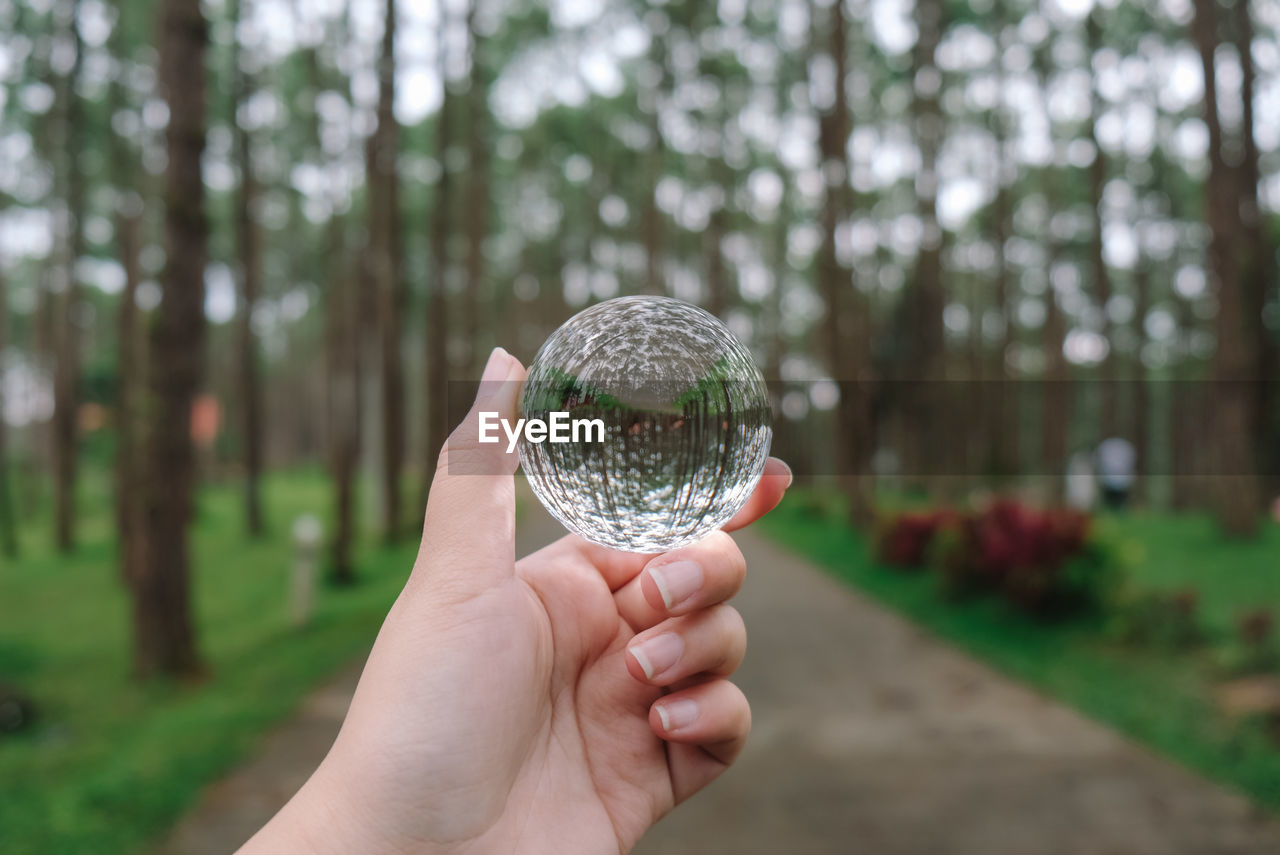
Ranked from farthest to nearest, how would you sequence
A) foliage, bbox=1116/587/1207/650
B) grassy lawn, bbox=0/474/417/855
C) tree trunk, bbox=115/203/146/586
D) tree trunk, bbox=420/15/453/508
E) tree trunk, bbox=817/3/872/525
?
tree trunk, bbox=420/15/453/508 → tree trunk, bbox=817/3/872/525 → tree trunk, bbox=115/203/146/586 → foliage, bbox=1116/587/1207/650 → grassy lawn, bbox=0/474/417/855

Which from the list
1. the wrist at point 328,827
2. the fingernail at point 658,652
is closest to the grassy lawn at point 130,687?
the wrist at point 328,827

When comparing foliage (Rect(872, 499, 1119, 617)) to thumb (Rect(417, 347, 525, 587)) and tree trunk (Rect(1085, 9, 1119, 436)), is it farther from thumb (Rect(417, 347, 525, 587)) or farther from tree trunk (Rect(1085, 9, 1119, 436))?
tree trunk (Rect(1085, 9, 1119, 436))

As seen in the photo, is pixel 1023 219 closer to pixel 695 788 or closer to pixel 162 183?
pixel 162 183

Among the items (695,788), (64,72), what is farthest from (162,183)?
(64,72)

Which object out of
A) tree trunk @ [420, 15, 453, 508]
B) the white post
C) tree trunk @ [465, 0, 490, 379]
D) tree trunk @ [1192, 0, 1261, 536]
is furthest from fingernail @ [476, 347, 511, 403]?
tree trunk @ [465, 0, 490, 379]

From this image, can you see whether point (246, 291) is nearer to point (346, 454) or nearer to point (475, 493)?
point (346, 454)

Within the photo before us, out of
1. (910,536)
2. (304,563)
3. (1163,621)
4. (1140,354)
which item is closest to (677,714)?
(1163,621)
